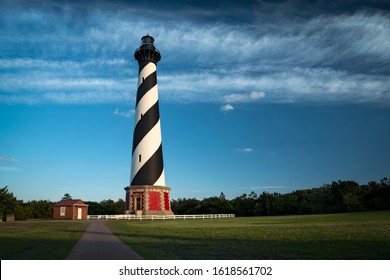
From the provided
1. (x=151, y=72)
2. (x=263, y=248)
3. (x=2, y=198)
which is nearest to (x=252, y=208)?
(x=151, y=72)

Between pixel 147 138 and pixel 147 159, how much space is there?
2.46m

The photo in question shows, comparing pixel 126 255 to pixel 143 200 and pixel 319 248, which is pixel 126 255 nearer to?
pixel 319 248

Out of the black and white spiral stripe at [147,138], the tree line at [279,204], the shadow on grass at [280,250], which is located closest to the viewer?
the shadow on grass at [280,250]

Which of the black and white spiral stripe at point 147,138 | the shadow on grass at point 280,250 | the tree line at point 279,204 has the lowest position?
the shadow on grass at point 280,250

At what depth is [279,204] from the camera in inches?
2291

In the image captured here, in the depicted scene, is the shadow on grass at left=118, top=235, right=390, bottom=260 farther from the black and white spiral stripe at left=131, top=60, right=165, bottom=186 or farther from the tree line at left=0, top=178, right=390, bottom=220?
the tree line at left=0, top=178, right=390, bottom=220

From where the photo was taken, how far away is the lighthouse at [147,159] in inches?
1534

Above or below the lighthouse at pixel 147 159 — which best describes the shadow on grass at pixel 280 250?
below

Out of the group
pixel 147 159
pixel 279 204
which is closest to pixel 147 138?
pixel 147 159

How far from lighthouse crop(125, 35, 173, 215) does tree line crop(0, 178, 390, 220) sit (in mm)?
15753

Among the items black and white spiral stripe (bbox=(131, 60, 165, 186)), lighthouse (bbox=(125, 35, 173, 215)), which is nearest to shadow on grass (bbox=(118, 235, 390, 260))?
lighthouse (bbox=(125, 35, 173, 215))

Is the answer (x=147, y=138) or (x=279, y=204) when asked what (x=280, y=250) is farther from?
(x=279, y=204)

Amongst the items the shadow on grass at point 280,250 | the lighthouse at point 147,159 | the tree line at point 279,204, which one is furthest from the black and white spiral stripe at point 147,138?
the shadow on grass at point 280,250

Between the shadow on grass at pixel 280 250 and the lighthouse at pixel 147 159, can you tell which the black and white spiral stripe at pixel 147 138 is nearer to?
the lighthouse at pixel 147 159
